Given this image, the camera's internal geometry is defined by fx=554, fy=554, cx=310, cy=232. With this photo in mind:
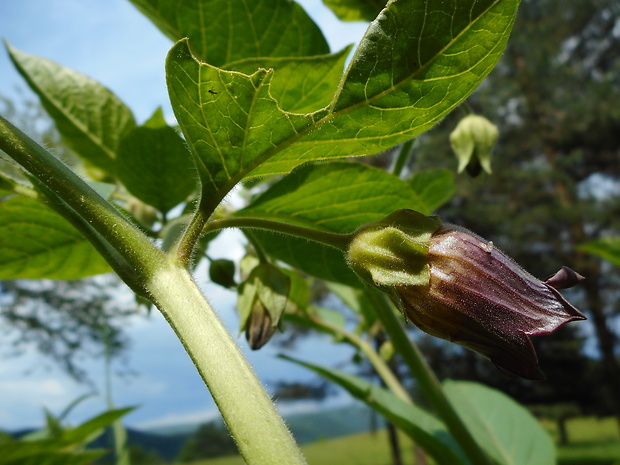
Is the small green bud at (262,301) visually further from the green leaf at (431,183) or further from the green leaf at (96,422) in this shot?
the green leaf at (96,422)

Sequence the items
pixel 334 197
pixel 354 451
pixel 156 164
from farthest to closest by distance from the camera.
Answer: pixel 354 451 < pixel 156 164 < pixel 334 197

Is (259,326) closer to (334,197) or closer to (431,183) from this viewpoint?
(334,197)

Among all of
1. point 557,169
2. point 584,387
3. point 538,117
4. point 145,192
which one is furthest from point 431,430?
point 584,387

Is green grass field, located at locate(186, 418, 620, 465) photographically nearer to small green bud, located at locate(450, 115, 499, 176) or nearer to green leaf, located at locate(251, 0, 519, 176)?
small green bud, located at locate(450, 115, 499, 176)

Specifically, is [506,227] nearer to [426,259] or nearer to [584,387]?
[584,387]

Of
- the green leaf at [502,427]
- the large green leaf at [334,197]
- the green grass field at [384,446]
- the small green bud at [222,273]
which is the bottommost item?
the green grass field at [384,446]

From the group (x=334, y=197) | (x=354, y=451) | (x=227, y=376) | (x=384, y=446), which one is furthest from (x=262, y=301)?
(x=384, y=446)

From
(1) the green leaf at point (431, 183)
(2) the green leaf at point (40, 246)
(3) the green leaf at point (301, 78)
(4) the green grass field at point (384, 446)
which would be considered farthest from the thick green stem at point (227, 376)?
(4) the green grass field at point (384, 446)
